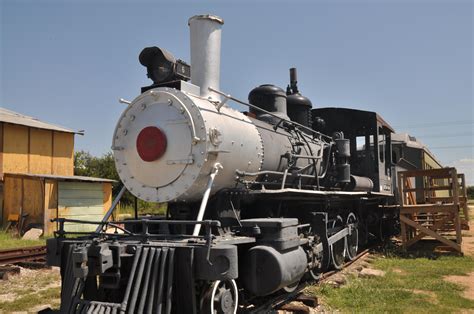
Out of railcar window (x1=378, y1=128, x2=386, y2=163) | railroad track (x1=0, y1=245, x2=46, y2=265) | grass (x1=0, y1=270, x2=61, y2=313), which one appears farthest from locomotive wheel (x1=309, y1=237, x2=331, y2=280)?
railroad track (x1=0, y1=245, x2=46, y2=265)

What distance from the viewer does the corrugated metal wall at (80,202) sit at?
58.8 ft

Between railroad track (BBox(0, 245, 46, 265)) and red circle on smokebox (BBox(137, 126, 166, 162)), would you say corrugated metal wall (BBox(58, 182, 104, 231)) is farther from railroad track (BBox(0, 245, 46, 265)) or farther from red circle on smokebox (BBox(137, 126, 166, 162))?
red circle on smokebox (BBox(137, 126, 166, 162))

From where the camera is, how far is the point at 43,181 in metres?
17.1

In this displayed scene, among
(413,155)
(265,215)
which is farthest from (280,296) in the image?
(413,155)

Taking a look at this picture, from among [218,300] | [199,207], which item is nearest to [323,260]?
[199,207]

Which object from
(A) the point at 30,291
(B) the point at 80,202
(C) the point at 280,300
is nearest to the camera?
(C) the point at 280,300

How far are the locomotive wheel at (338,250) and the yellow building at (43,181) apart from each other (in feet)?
40.2

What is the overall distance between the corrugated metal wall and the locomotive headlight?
1330 centimetres

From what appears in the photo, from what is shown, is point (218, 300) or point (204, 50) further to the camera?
point (204, 50)

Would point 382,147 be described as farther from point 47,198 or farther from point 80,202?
point 80,202

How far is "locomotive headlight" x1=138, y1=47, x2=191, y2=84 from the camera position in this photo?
5926 millimetres

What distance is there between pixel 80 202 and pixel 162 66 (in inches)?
567

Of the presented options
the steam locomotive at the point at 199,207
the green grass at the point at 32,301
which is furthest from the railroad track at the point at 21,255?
the steam locomotive at the point at 199,207

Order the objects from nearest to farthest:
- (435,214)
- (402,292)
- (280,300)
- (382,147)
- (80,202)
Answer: (280,300) → (402,292) → (382,147) → (435,214) → (80,202)
